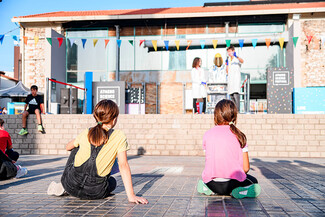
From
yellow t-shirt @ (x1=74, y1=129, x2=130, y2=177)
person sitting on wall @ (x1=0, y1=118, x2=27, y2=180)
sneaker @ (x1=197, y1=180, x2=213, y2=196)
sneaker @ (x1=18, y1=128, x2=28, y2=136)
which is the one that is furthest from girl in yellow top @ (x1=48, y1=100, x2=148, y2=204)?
sneaker @ (x1=18, y1=128, x2=28, y2=136)

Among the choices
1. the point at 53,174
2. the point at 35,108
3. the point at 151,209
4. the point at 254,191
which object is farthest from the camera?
the point at 35,108

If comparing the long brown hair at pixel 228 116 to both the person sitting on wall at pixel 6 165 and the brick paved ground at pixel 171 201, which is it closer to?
the brick paved ground at pixel 171 201

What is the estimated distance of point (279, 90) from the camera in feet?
48.4

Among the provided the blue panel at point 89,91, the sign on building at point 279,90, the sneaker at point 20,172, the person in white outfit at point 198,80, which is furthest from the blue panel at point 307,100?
the sneaker at point 20,172

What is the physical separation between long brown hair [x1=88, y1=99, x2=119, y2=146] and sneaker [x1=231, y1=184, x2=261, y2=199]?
1.58 metres

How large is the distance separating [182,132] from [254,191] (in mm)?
7548

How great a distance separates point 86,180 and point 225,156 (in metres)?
1.53

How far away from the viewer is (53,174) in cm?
656

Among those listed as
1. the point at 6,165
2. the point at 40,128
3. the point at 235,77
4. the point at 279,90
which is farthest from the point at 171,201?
the point at 279,90

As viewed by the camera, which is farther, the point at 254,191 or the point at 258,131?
the point at 258,131

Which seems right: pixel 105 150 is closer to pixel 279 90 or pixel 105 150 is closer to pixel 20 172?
pixel 20 172

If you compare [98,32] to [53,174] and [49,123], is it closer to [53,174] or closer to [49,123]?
[49,123]

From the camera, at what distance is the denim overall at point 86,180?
12.4ft

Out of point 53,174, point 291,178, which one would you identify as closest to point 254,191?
point 291,178
